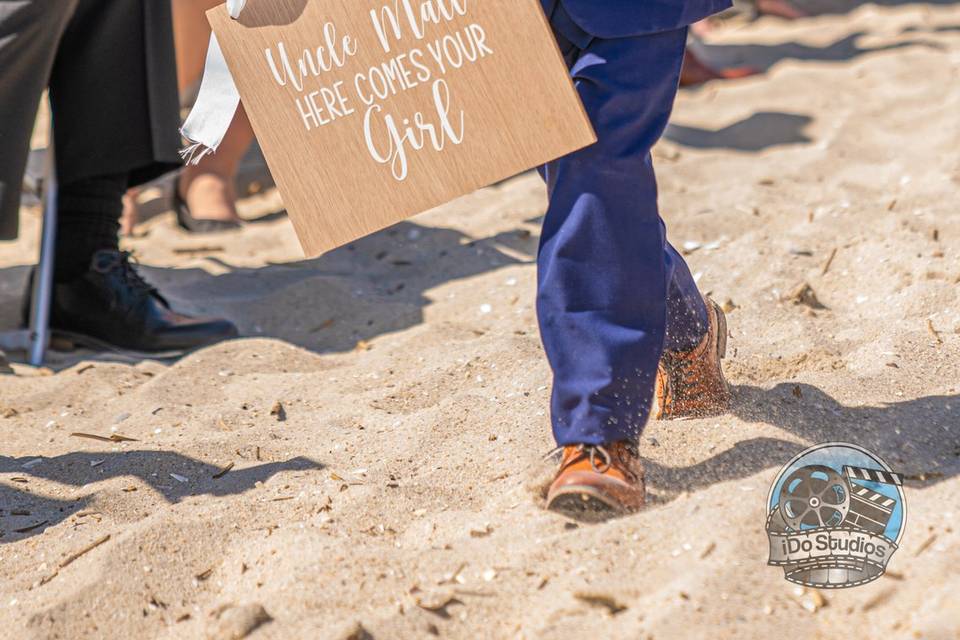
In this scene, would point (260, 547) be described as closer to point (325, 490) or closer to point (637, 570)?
point (325, 490)

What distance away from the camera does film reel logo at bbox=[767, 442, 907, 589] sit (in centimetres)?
133

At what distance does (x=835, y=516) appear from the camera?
1452 mm

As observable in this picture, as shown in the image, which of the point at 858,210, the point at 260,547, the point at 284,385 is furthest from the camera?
the point at 858,210

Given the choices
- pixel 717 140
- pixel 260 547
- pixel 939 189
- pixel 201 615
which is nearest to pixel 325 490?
Result: pixel 260 547

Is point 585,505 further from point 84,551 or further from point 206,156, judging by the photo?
point 206,156

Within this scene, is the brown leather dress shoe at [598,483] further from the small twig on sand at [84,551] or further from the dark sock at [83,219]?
the dark sock at [83,219]

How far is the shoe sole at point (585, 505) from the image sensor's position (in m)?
1.47

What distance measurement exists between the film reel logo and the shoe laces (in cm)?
163

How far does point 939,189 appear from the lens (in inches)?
110

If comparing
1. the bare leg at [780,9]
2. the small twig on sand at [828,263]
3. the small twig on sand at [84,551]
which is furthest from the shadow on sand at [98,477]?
the bare leg at [780,9]

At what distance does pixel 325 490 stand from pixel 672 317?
61 cm

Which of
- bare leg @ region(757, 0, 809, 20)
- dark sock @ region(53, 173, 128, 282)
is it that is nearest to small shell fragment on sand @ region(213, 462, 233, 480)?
dark sock @ region(53, 173, 128, 282)

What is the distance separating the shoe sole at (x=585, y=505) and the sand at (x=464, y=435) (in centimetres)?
3

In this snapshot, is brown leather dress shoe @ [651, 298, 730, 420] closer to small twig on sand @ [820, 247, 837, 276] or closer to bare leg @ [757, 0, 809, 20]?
small twig on sand @ [820, 247, 837, 276]
